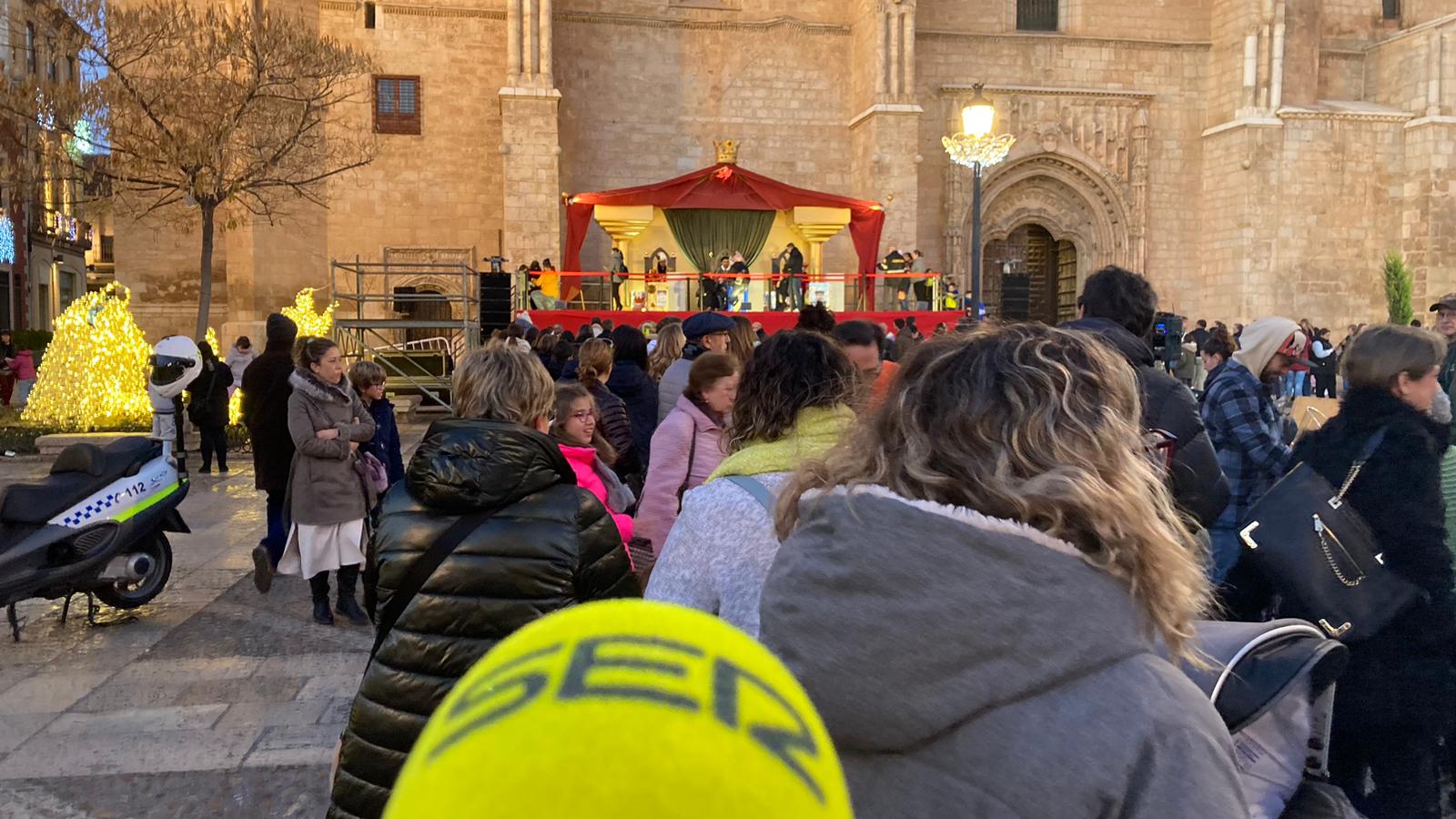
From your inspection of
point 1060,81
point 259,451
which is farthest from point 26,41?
point 259,451

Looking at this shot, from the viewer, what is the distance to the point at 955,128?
22.1 m

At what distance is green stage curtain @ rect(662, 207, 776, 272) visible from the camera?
820 inches

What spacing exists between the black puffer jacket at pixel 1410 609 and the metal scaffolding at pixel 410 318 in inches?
485

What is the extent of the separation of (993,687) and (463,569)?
144 centimetres

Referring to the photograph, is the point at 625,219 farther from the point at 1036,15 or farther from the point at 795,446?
the point at 795,446

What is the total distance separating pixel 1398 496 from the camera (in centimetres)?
285

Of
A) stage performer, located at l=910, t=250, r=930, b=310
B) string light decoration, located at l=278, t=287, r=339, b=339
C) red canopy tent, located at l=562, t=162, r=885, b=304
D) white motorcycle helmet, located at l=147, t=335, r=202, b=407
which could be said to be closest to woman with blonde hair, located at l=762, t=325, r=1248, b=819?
white motorcycle helmet, located at l=147, t=335, r=202, b=407

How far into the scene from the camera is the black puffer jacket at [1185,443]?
3.11 meters

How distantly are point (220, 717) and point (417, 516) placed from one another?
2.57 metres

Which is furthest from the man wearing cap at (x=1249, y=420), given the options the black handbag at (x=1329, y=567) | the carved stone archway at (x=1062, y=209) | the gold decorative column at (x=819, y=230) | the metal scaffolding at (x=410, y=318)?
the carved stone archway at (x=1062, y=209)

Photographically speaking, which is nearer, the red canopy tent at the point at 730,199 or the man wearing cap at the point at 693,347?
the man wearing cap at the point at 693,347

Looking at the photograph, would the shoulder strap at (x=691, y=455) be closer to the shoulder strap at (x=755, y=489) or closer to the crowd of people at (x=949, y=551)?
the crowd of people at (x=949, y=551)

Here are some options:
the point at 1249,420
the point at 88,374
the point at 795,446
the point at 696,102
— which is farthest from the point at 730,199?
the point at 795,446

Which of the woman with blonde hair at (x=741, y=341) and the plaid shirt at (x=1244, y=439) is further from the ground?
the woman with blonde hair at (x=741, y=341)
